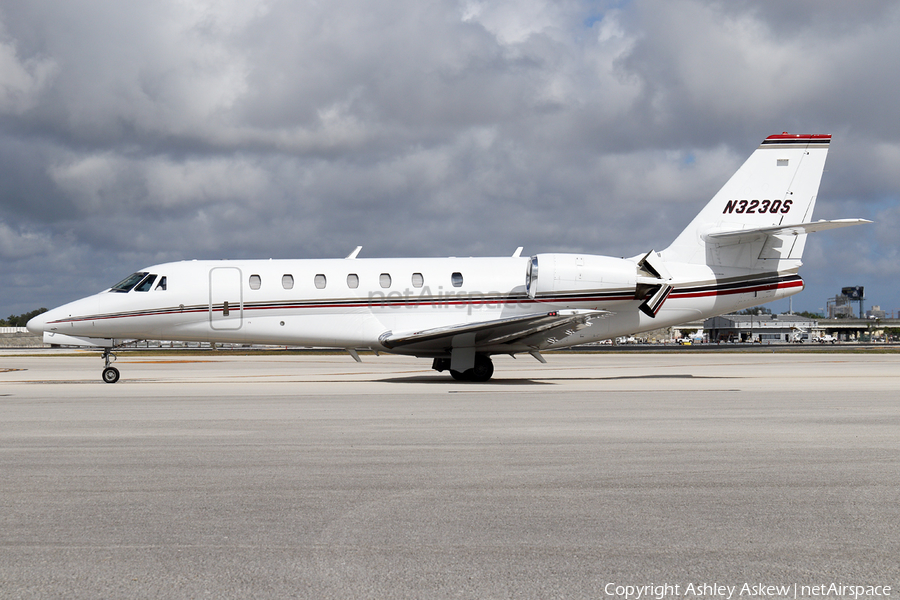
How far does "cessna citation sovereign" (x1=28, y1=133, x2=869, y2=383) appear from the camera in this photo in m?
20.9

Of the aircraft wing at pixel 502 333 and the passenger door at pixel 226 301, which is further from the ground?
the passenger door at pixel 226 301

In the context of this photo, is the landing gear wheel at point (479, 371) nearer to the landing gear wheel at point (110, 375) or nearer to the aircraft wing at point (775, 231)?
the aircraft wing at point (775, 231)

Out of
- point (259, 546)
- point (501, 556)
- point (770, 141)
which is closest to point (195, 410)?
point (259, 546)

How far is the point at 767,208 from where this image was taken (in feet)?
71.5

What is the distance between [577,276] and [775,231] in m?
5.41

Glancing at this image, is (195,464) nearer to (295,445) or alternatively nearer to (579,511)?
(295,445)

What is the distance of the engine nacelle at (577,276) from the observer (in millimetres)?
20734

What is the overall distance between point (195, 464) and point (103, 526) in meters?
2.45

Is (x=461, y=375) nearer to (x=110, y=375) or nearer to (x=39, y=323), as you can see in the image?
(x=110, y=375)

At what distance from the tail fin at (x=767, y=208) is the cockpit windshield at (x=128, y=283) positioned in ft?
51.8

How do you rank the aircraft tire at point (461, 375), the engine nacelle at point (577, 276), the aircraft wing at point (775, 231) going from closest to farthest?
the aircraft wing at point (775, 231), the engine nacelle at point (577, 276), the aircraft tire at point (461, 375)

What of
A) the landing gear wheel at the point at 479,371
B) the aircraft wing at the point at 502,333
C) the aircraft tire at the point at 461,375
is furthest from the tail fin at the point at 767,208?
the aircraft tire at the point at 461,375

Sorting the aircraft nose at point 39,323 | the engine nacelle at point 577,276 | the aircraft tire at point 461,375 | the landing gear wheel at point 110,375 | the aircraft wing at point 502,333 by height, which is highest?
the engine nacelle at point 577,276

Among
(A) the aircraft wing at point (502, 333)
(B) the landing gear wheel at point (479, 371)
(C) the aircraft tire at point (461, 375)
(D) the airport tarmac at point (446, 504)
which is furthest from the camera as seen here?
(B) the landing gear wheel at point (479, 371)
